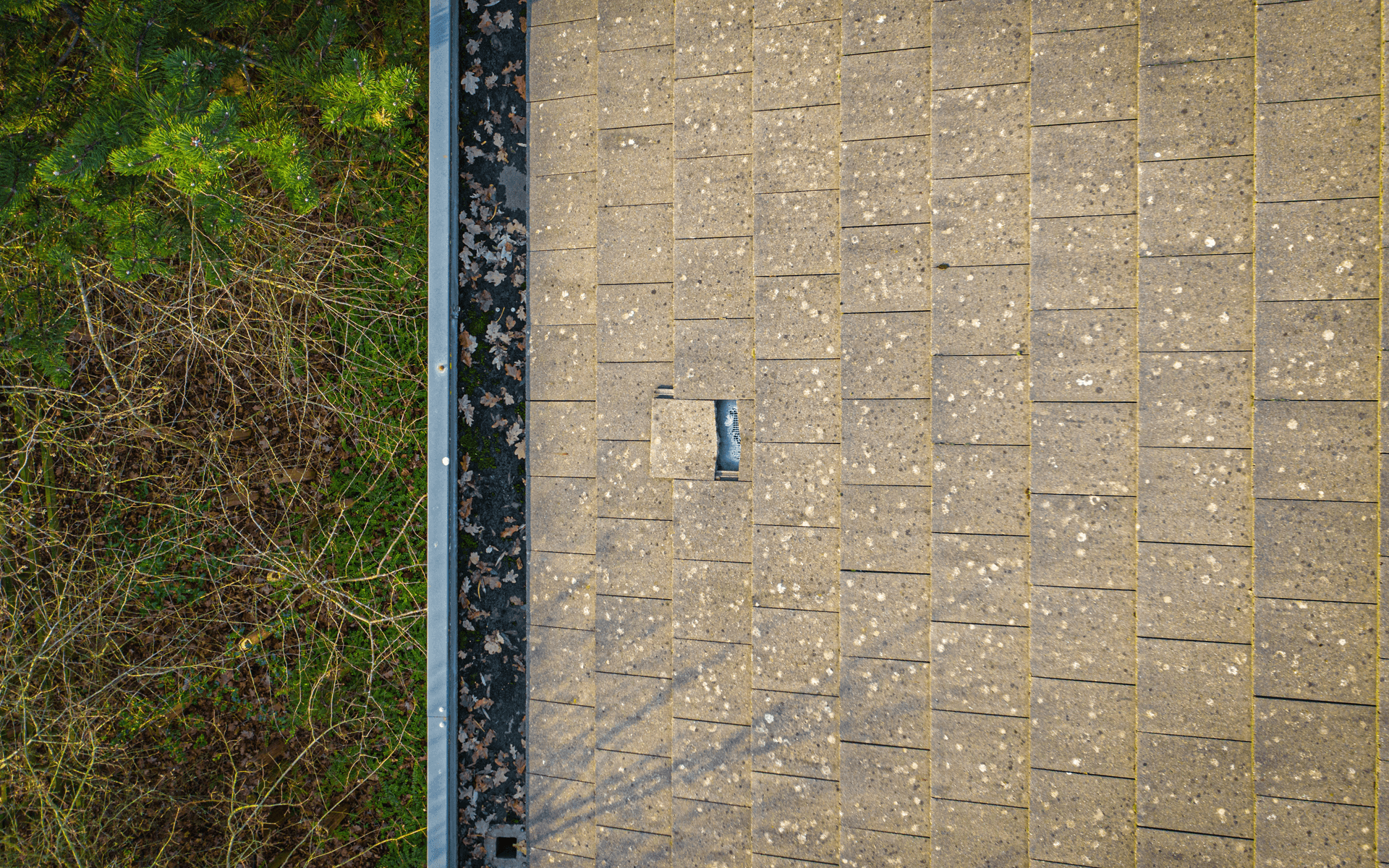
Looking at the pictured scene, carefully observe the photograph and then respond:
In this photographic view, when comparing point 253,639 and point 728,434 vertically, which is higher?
point 728,434

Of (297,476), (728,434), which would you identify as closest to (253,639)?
(297,476)

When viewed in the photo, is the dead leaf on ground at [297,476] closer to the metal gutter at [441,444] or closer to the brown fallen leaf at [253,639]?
the brown fallen leaf at [253,639]

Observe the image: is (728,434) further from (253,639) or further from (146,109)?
(253,639)

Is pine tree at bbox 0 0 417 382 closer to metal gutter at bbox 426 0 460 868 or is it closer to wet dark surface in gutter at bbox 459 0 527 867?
metal gutter at bbox 426 0 460 868

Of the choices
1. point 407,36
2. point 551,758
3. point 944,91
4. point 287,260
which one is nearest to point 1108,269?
point 944,91

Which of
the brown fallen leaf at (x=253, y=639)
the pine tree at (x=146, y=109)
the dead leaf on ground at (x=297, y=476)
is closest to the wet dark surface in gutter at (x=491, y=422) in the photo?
the pine tree at (x=146, y=109)
